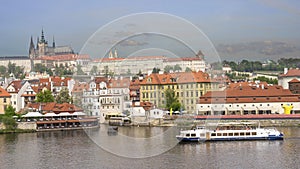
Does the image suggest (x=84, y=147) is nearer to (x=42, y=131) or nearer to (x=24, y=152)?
(x=24, y=152)

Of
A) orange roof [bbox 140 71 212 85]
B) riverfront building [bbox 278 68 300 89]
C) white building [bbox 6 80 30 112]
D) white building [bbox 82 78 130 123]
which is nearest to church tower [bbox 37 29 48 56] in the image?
white building [bbox 6 80 30 112]

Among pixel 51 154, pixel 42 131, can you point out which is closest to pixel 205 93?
pixel 51 154

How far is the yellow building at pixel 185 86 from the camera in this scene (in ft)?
46.5

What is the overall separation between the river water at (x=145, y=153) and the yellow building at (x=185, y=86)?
1137 millimetres

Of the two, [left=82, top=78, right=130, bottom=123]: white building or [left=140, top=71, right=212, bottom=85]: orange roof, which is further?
[left=82, top=78, right=130, bottom=123]: white building

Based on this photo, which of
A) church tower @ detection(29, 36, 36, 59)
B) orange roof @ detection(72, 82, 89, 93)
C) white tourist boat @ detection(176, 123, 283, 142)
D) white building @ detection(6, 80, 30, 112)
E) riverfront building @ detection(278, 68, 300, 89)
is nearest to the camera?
orange roof @ detection(72, 82, 89, 93)

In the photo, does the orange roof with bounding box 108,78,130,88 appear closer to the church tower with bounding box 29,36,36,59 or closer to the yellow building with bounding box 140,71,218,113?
the yellow building with bounding box 140,71,218,113

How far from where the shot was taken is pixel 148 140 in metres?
16.4

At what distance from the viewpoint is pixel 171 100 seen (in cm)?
1614

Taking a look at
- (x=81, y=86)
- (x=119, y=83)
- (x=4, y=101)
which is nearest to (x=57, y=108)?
(x=4, y=101)

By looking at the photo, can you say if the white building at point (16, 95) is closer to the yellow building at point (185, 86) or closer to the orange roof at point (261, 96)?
the orange roof at point (261, 96)

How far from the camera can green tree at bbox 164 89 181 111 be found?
48.7 feet

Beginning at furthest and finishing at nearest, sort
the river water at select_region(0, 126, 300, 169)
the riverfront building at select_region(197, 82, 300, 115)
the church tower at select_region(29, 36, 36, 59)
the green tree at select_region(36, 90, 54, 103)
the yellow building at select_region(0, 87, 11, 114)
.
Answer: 1. the church tower at select_region(29, 36, 36, 59)
2. the green tree at select_region(36, 90, 54, 103)
3. the yellow building at select_region(0, 87, 11, 114)
4. the riverfront building at select_region(197, 82, 300, 115)
5. the river water at select_region(0, 126, 300, 169)

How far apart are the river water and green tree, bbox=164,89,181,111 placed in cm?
95
